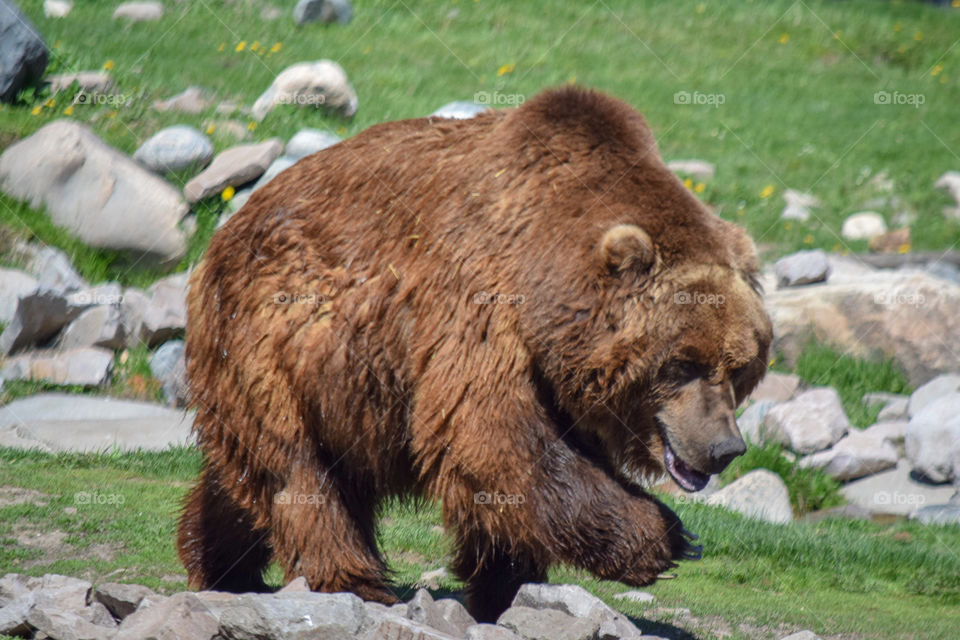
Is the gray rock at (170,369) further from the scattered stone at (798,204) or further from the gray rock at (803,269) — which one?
the scattered stone at (798,204)

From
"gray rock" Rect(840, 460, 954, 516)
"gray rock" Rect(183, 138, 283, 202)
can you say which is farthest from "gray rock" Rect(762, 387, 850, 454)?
"gray rock" Rect(183, 138, 283, 202)

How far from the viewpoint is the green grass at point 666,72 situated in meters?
13.8

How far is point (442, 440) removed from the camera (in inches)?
187

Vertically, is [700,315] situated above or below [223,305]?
above

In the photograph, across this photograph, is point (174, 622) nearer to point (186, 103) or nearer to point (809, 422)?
point (809, 422)

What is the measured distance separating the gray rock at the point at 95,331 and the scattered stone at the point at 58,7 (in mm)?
7961

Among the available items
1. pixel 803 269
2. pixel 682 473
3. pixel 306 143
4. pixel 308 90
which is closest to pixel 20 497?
pixel 682 473

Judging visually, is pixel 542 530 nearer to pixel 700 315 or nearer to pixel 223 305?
pixel 700 315

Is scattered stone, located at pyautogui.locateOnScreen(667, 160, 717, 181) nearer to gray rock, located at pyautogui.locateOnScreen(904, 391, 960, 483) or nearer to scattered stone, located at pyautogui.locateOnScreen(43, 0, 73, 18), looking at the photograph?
gray rock, located at pyautogui.locateOnScreen(904, 391, 960, 483)

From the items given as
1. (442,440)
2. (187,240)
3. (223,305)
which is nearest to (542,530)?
(442,440)

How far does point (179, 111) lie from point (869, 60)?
1293cm

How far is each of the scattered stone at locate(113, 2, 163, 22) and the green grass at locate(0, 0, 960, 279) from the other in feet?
0.70

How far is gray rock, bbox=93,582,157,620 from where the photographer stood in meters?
4.66

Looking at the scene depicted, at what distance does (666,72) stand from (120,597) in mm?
15346
